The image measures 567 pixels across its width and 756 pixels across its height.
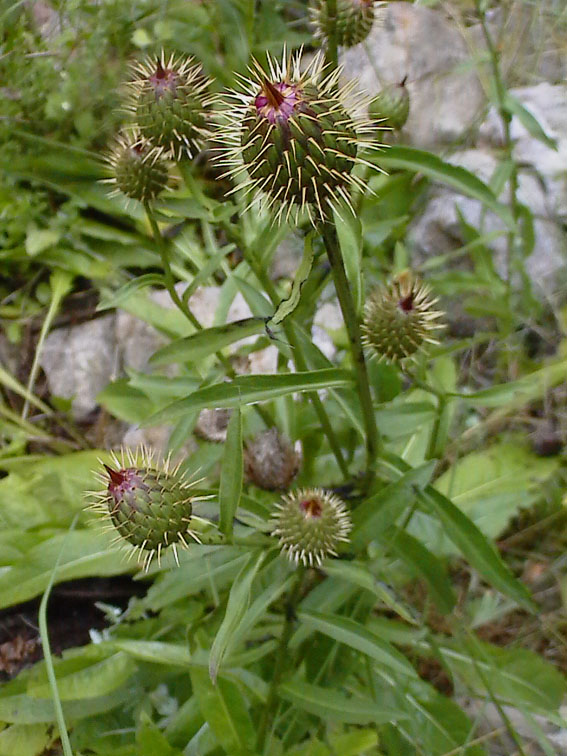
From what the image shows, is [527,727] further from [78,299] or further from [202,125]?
[78,299]

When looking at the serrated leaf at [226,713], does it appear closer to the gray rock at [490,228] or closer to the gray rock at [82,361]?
the gray rock at [82,361]

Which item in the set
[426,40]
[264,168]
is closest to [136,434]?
[264,168]

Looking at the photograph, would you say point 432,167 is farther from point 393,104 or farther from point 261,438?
point 261,438

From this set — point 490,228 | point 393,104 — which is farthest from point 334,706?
point 490,228

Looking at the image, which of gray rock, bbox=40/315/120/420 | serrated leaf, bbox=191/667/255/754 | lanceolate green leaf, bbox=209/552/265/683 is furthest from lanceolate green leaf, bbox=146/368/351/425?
gray rock, bbox=40/315/120/420

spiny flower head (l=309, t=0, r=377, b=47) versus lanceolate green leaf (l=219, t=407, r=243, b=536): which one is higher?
spiny flower head (l=309, t=0, r=377, b=47)

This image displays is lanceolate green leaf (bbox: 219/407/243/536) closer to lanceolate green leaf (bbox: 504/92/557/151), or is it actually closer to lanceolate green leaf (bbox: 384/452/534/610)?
lanceolate green leaf (bbox: 384/452/534/610)
